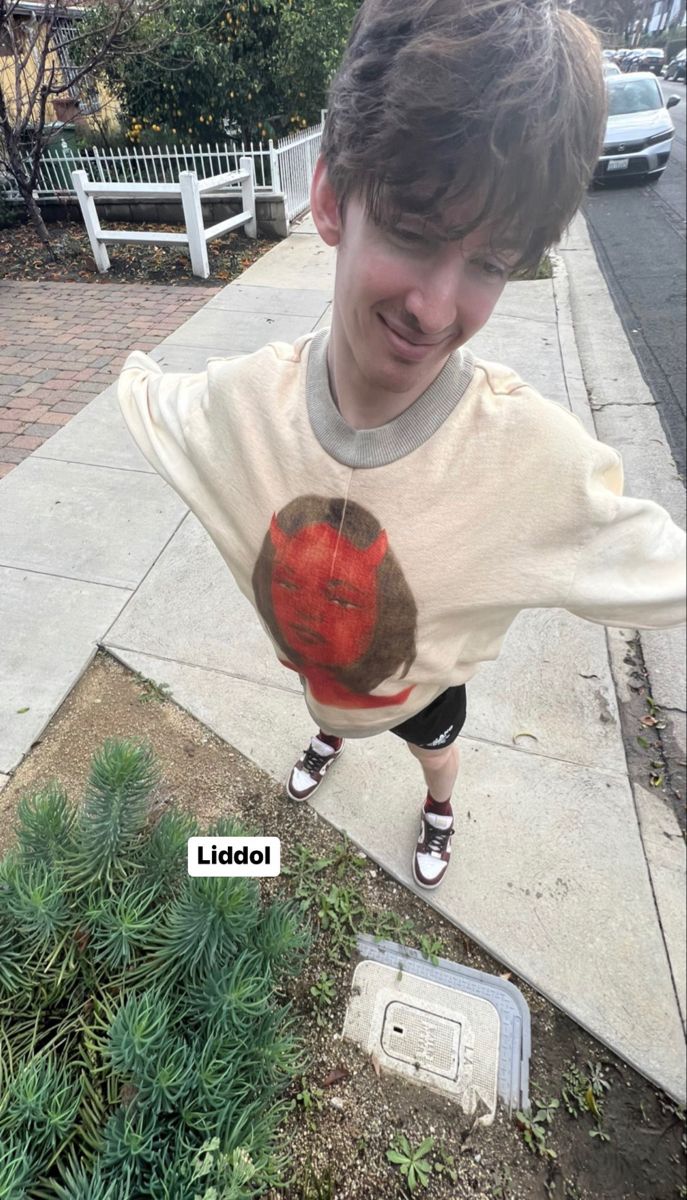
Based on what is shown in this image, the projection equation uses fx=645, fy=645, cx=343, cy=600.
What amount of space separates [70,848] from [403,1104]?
2.98 ft

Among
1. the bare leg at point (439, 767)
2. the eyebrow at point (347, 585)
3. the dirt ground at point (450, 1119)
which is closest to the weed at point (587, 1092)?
the dirt ground at point (450, 1119)

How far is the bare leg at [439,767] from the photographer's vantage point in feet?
5.28

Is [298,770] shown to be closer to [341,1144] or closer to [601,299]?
[341,1144]

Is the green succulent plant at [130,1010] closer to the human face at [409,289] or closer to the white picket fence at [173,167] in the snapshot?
the human face at [409,289]

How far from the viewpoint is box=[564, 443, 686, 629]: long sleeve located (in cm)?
86

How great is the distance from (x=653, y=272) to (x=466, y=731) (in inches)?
258

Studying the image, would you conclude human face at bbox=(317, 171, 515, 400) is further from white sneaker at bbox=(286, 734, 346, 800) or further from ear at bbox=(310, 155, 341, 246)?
white sneaker at bbox=(286, 734, 346, 800)

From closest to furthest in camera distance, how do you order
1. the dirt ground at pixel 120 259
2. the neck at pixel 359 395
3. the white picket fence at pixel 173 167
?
the neck at pixel 359 395 → the dirt ground at pixel 120 259 → the white picket fence at pixel 173 167

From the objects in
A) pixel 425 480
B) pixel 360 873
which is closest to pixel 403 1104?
pixel 360 873

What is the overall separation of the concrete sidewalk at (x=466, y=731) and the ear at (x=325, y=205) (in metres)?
1.56

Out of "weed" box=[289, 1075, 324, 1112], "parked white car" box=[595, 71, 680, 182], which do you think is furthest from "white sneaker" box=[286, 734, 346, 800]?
"parked white car" box=[595, 71, 680, 182]

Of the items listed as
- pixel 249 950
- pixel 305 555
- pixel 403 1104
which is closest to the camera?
pixel 305 555

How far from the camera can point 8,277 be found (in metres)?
6.40

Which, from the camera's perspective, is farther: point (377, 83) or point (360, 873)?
Result: point (360, 873)
